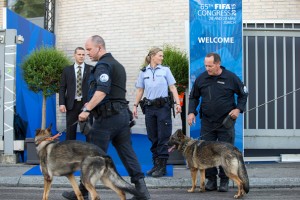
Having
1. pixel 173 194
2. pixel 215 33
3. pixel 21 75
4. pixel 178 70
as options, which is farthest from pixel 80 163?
pixel 21 75

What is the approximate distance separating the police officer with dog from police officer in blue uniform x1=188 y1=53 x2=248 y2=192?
5.37 feet

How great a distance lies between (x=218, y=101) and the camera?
8.23m

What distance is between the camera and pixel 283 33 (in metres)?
10.6

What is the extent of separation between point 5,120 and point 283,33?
5.11m

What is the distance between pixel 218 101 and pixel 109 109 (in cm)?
202

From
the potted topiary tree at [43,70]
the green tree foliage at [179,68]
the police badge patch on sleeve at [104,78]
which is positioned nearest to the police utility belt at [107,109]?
the police badge patch on sleeve at [104,78]

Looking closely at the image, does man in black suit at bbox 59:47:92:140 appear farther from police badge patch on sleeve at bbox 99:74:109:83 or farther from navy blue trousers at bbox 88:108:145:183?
police badge patch on sleeve at bbox 99:74:109:83

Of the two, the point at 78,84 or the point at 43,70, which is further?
the point at 43,70

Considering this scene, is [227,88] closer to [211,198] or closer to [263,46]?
[211,198]

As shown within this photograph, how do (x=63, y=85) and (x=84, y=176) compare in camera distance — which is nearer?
(x=84, y=176)

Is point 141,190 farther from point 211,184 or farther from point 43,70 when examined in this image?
point 43,70

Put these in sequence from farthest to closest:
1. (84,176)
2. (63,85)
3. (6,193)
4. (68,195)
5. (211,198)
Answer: (63,85)
(6,193)
(211,198)
(68,195)
(84,176)

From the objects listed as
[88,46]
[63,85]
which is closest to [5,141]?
[63,85]

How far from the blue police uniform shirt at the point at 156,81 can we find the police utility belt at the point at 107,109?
6.96 feet
